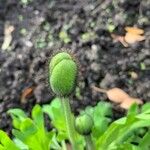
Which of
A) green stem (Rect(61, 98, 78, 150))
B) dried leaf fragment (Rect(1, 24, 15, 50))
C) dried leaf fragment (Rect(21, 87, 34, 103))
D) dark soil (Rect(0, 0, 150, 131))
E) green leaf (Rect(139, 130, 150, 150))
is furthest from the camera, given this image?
dried leaf fragment (Rect(1, 24, 15, 50))

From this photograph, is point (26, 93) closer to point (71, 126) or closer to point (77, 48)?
point (77, 48)

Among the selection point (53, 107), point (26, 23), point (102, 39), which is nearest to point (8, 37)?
point (26, 23)

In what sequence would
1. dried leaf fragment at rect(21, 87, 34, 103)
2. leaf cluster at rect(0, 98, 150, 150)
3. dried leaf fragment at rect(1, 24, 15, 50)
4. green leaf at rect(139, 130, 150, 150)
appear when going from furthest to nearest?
dried leaf fragment at rect(1, 24, 15, 50)
dried leaf fragment at rect(21, 87, 34, 103)
green leaf at rect(139, 130, 150, 150)
leaf cluster at rect(0, 98, 150, 150)

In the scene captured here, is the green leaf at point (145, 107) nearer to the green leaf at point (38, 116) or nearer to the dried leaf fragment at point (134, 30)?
the green leaf at point (38, 116)

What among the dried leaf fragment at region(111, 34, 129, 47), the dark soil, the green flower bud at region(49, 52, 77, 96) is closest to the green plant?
the green flower bud at region(49, 52, 77, 96)

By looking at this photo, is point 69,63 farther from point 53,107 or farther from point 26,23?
point 26,23

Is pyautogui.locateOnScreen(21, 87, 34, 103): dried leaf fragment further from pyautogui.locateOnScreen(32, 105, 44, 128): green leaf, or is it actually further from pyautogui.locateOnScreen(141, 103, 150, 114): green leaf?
pyautogui.locateOnScreen(141, 103, 150, 114): green leaf

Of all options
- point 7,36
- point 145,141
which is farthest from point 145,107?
point 7,36

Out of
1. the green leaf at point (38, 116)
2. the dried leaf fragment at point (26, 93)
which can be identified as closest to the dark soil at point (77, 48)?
the dried leaf fragment at point (26, 93)
